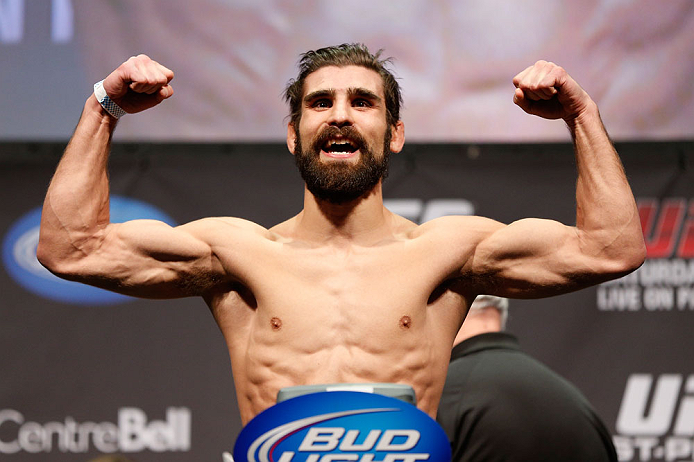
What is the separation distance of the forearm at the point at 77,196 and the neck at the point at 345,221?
0.50 metres

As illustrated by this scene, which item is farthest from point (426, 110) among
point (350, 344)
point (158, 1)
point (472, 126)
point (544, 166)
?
point (350, 344)

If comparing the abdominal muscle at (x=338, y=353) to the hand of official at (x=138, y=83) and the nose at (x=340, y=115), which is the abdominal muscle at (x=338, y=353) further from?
the hand of official at (x=138, y=83)

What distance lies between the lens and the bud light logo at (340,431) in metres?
1.67

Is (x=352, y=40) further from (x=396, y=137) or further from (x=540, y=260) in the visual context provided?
(x=540, y=260)

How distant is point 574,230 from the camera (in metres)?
1.89

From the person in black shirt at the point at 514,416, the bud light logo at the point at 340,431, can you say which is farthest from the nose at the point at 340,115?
the person in black shirt at the point at 514,416

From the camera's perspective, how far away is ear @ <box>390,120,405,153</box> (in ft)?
6.86

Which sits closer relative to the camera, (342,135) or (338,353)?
(338,353)

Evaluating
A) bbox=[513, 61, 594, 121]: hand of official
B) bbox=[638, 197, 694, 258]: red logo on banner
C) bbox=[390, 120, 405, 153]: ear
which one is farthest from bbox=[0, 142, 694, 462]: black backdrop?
bbox=[513, 61, 594, 121]: hand of official

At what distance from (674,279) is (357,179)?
6.30 feet

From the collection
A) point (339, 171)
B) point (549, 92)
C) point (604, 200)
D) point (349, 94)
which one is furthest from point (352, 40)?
point (604, 200)

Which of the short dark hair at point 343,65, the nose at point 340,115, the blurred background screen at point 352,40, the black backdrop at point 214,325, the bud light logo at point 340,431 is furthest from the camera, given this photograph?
the blurred background screen at point 352,40

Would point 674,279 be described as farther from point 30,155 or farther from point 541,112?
point 30,155

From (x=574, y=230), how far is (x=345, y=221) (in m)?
0.55
